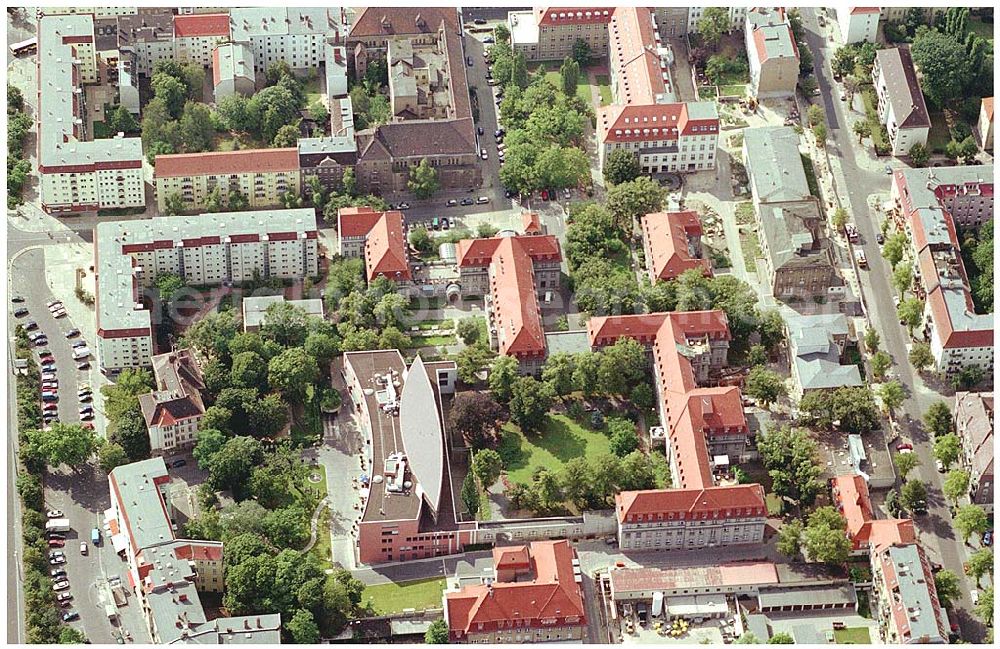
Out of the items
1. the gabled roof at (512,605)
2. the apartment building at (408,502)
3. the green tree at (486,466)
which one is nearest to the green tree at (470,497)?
the green tree at (486,466)

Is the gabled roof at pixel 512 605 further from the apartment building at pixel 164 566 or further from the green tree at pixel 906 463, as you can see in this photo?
the green tree at pixel 906 463

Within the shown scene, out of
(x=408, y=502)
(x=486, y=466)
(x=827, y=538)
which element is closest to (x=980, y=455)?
(x=827, y=538)

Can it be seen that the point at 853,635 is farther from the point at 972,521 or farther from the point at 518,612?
the point at 518,612

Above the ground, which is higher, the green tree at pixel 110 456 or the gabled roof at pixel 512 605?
the green tree at pixel 110 456

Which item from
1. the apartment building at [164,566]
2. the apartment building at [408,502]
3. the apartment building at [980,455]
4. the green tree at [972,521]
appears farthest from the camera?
the apartment building at [980,455]

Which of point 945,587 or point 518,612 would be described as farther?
point 945,587

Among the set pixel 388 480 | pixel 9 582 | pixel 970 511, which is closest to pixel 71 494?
pixel 9 582

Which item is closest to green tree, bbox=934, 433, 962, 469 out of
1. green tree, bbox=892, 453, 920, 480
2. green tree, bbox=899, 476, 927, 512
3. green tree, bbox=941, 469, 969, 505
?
green tree, bbox=941, 469, 969, 505

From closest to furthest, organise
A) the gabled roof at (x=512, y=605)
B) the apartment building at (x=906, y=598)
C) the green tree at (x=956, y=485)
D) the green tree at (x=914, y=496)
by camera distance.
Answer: the apartment building at (x=906, y=598)
the gabled roof at (x=512, y=605)
the green tree at (x=956, y=485)
the green tree at (x=914, y=496)
